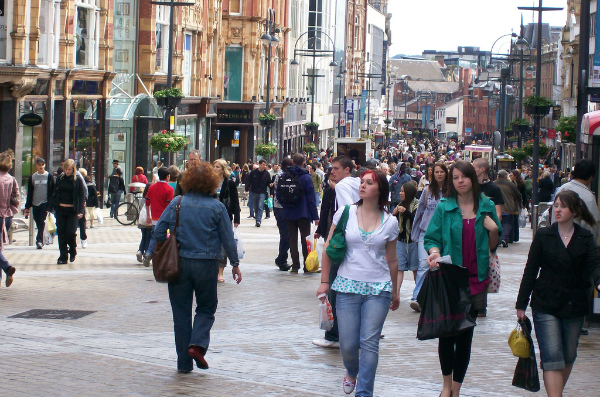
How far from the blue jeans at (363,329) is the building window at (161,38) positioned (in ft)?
97.8

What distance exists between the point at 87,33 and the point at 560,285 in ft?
83.2

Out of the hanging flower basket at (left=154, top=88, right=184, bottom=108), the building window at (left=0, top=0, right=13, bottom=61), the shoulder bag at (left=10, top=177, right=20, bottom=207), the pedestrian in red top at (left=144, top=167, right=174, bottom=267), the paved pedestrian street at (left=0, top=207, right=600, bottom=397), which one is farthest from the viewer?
the hanging flower basket at (left=154, top=88, right=184, bottom=108)

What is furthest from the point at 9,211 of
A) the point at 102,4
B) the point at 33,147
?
the point at 102,4

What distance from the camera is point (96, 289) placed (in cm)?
1270

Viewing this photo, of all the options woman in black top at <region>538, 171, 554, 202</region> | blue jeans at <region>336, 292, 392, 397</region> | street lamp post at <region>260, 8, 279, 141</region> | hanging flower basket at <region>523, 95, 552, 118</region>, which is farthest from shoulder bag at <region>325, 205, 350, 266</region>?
street lamp post at <region>260, 8, 279, 141</region>

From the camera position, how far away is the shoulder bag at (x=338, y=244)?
6852 millimetres

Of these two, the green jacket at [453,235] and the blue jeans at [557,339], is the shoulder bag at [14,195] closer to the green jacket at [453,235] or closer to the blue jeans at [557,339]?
the green jacket at [453,235]

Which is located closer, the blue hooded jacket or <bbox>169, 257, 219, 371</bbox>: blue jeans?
<bbox>169, 257, 219, 371</bbox>: blue jeans

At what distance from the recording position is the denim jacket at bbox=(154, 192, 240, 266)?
7742 mm

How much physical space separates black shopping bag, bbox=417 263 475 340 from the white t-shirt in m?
0.35

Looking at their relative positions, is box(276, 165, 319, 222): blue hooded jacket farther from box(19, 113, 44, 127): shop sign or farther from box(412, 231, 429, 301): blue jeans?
box(19, 113, 44, 127): shop sign

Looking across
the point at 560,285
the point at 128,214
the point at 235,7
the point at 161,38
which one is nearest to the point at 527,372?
the point at 560,285

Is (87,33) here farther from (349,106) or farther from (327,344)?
(349,106)

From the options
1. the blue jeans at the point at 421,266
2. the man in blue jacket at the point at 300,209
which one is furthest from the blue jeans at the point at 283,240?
the blue jeans at the point at 421,266
